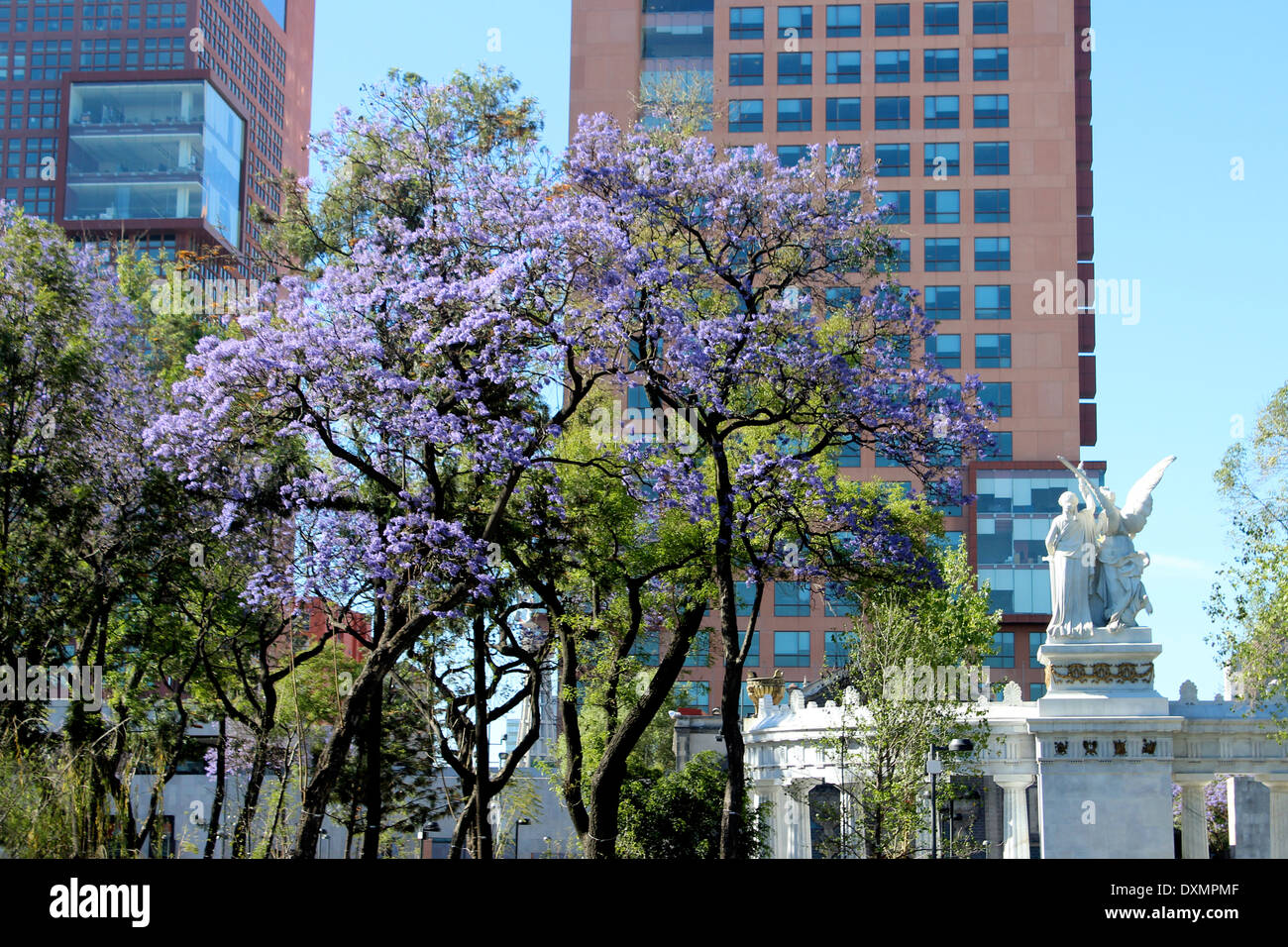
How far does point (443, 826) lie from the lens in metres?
75.7

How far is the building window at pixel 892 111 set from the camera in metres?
93.0

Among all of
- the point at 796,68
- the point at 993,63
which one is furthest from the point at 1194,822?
the point at 796,68

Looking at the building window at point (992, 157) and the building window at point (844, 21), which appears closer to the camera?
the building window at point (992, 157)

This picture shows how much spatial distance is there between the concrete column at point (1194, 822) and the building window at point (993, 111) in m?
59.5

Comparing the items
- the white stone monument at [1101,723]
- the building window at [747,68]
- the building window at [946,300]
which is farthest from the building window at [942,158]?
the white stone monument at [1101,723]

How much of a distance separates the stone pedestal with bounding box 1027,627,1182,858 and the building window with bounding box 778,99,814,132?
60936mm

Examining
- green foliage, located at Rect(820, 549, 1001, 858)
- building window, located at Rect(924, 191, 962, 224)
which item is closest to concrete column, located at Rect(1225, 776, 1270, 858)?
green foliage, located at Rect(820, 549, 1001, 858)

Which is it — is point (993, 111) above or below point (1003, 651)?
above

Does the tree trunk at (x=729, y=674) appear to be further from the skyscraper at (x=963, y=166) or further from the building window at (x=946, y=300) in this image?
the building window at (x=946, y=300)

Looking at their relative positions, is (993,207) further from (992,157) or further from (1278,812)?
(1278,812)

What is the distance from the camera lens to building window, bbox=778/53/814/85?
9425cm

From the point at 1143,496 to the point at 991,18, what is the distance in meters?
62.4

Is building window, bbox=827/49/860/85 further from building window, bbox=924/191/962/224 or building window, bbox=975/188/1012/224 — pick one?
building window, bbox=975/188/1012/224

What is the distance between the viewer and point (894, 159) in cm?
9238
